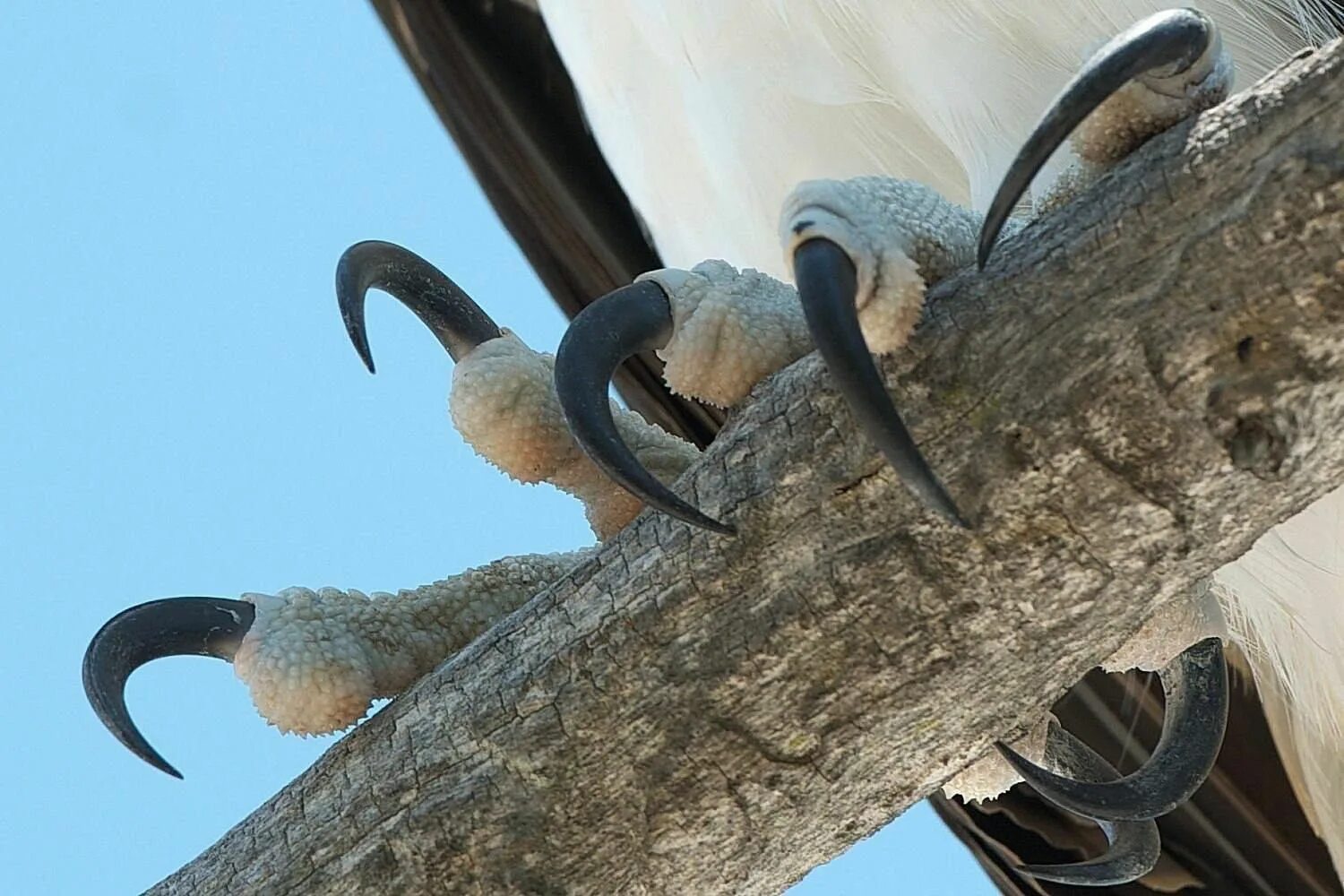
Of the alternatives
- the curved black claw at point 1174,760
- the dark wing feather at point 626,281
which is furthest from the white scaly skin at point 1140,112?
the dark wing feather at point 626,281

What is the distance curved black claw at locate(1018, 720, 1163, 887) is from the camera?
42.4 inches

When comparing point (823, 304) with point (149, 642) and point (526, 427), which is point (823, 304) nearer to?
point (526, 427)

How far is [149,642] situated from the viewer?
3.18 ft

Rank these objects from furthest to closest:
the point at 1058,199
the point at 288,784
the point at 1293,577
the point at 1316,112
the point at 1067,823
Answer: the point at 1067,823
the point at 1293,577
the point at 288,784
the point at 1058,199
the point at 1316,112

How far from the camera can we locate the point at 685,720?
0.85 metres

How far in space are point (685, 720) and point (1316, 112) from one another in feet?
1.34

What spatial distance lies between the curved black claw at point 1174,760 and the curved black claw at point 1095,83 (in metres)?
0.31

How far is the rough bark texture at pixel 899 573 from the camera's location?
28.3 inches

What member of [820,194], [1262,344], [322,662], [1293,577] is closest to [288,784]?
[322,662]

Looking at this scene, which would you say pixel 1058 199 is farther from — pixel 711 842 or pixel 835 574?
pixel 711 842

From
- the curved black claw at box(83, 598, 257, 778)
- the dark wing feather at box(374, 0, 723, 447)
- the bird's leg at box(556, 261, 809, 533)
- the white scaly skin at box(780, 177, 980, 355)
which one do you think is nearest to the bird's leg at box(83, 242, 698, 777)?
the curved black claw at box(83, 598, 257, 778)

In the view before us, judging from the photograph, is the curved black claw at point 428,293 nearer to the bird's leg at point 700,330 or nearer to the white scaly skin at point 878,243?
the bird's leg at point 700,330

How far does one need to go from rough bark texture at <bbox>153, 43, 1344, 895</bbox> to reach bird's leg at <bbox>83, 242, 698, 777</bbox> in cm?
6

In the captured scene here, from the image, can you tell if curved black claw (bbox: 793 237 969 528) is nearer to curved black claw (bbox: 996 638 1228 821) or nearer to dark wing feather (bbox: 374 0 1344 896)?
curved black claw (bbox: 996 638 1228 821)
